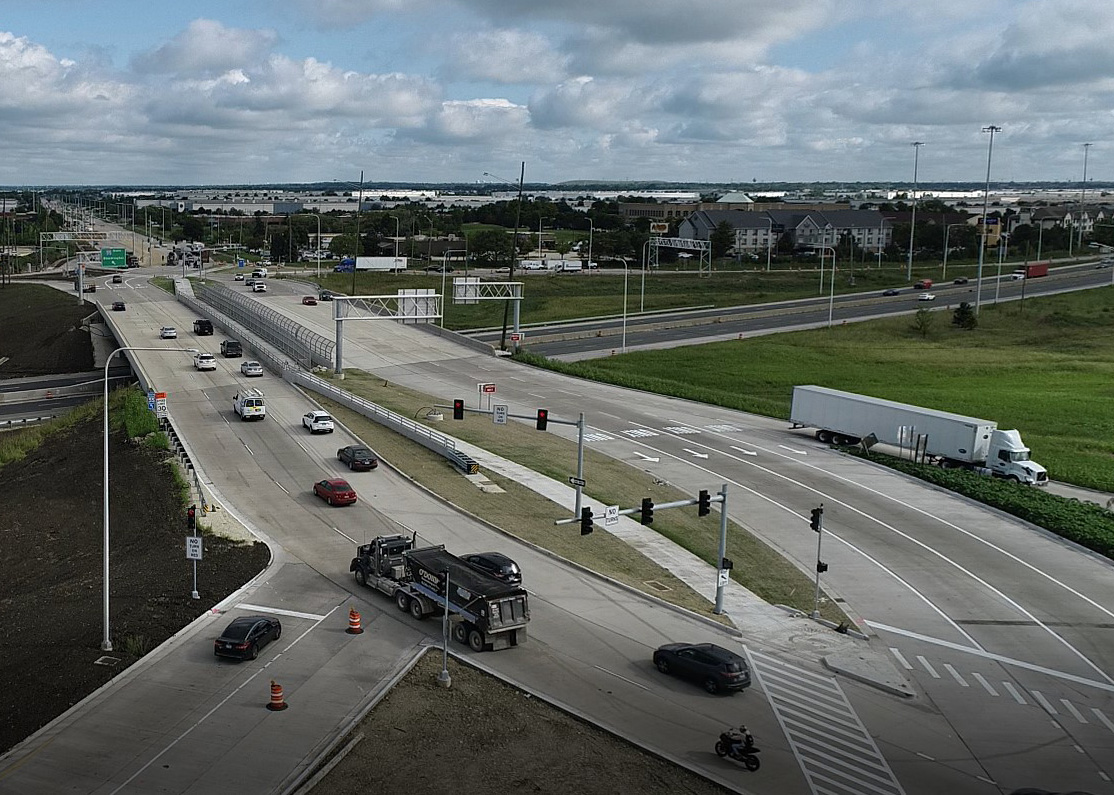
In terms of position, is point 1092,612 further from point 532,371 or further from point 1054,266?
point 1054,266

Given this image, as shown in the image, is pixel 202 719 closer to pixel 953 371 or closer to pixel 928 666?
pixel 928 666

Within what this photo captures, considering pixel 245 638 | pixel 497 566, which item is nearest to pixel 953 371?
pixel 497 566

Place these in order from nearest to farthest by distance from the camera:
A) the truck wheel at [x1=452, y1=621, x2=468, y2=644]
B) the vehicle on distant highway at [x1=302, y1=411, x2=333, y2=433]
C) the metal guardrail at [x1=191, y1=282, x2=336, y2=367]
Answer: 1. the truck wheel at [x1=452, y1=621, x2=468, y2=644]
2. the vehicle on distant highway at [x1=302, y1=411, x2=333, y2=433]
3. the metal guardrail at [x1=191, y1=282, x2=336, y2=367]

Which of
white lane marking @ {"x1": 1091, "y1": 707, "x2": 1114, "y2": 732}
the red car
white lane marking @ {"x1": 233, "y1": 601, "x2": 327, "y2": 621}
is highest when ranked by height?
the red car

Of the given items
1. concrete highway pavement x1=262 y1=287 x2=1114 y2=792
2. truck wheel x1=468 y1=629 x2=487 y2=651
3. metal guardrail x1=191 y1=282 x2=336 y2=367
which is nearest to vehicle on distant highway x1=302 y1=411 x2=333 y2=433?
concrete highway pavement x1=262 y1=287 x2=1114 y2=792

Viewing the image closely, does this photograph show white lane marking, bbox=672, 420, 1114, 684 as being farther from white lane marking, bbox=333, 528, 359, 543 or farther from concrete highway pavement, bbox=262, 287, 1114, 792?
white lane marking, bbox=333, 528, 359, 543

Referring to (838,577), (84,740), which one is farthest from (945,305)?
(84,740)

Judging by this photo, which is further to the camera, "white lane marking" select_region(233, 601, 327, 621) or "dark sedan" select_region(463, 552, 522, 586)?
"dark sedan" select_region(463, 552, 522, 586)
